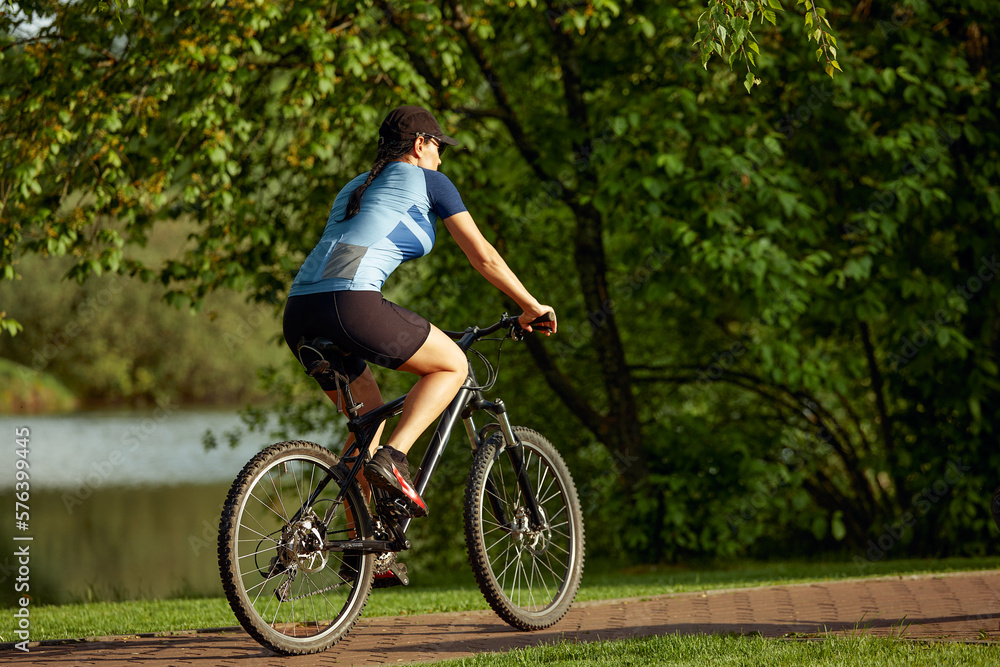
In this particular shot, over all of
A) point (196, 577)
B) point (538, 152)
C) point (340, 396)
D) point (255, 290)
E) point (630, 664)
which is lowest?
point (196, 577)

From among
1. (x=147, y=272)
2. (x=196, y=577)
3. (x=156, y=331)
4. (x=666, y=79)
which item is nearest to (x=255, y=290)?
(x=147, y=272)

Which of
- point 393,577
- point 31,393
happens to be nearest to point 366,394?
point 393,577

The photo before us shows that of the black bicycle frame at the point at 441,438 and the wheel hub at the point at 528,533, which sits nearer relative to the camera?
the black bicycle frame at the point at 441,438

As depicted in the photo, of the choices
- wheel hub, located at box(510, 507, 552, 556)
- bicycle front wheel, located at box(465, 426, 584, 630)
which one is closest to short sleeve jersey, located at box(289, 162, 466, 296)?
bicycle front wheel, located at box(465, 426, 584, 630)

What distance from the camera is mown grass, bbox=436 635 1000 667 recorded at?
350cm

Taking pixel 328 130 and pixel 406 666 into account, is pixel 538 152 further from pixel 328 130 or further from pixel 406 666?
pixel 406 666

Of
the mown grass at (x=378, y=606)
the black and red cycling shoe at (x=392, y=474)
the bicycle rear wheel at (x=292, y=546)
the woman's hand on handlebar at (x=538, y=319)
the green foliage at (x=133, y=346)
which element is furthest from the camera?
the green foliage at (x=133, y=346)

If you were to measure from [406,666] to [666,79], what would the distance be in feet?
22.0

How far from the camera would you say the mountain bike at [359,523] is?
12.3 ft

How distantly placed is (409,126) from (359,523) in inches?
67.1

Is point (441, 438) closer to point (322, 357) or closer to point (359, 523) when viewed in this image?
point (359, 523)

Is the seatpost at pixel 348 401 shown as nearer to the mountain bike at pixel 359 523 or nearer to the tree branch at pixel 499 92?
the mountain bike at pixel 359 523

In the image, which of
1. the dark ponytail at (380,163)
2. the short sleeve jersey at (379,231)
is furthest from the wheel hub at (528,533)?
the dark ponytail at (380,163)

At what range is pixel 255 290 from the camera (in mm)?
9039
